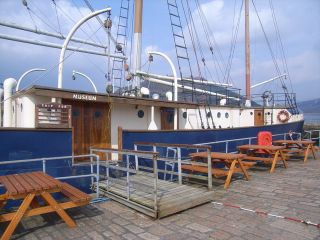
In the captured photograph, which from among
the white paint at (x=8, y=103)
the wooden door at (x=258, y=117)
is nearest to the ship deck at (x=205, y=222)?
the white paint at (x=8, y=103)

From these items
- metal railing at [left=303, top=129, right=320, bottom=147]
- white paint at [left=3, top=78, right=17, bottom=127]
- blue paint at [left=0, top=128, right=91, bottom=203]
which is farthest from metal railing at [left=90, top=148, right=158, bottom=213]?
metal railing at [left=303, top=129, right=320, bottom=147]

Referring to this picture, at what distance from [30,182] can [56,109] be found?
244 centimetres

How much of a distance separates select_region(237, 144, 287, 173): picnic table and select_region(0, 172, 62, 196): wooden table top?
652 cm

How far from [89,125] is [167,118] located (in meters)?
3.26

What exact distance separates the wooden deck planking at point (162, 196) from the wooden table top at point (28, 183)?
1620 millimetres

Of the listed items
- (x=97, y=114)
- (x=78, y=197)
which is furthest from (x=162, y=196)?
Answer: (x=97, y=114)

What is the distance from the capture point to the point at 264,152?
10.8 meters

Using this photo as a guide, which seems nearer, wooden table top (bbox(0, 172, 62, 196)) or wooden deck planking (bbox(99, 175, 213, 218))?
wooden table top (bbox(0, 172, 62, 196))

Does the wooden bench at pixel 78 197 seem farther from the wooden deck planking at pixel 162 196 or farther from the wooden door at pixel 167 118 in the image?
the wooden door at pixel 167 118

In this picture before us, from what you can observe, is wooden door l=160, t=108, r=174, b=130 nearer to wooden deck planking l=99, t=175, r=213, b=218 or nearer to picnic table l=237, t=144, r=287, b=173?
picnic table l=237, t=144, r=287, b=173

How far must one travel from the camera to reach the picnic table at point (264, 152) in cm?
961

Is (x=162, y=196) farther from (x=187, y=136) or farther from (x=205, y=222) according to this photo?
(x=187, y=136)

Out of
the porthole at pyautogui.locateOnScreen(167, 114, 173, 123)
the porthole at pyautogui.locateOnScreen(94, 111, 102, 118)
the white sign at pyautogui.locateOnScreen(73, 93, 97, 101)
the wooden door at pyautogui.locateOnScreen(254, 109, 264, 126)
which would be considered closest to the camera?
the white sign at pyautogui.locateOnScreen(73, 93, 97, 101)

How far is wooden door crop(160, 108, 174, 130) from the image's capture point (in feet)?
34.0
